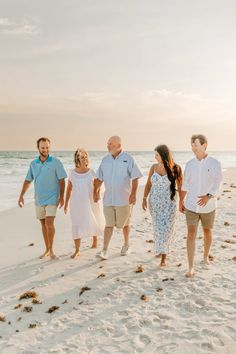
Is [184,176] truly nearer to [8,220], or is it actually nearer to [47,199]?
[47,199]

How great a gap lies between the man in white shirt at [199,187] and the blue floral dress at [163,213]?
1.02 feet

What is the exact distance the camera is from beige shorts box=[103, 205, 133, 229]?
666 cm

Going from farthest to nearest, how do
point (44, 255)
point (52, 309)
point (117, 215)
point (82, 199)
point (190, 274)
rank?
point (82, 199) < point (44, 255) < point (117, 215) < point (190, 274) < point (52, 309)

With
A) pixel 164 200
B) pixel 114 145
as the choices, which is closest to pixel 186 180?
pixel 164 200

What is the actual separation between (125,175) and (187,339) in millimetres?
3152

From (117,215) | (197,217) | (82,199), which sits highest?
(82,199)

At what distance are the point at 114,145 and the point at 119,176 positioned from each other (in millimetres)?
504

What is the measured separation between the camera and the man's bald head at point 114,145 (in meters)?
6.54

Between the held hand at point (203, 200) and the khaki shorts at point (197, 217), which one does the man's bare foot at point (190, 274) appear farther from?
the held hand at point (203, 200)

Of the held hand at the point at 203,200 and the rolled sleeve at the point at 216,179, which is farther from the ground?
the rolled sleeve at the point at 216,179

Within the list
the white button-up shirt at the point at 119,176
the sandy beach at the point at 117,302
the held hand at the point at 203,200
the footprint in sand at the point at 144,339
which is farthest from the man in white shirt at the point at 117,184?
the footprint in sand at the point at 144,339

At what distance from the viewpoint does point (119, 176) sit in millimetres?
6605

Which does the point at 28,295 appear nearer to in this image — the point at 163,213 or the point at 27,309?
the point at 27,309

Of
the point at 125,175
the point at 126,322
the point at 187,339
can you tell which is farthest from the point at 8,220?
the point at 187,339
